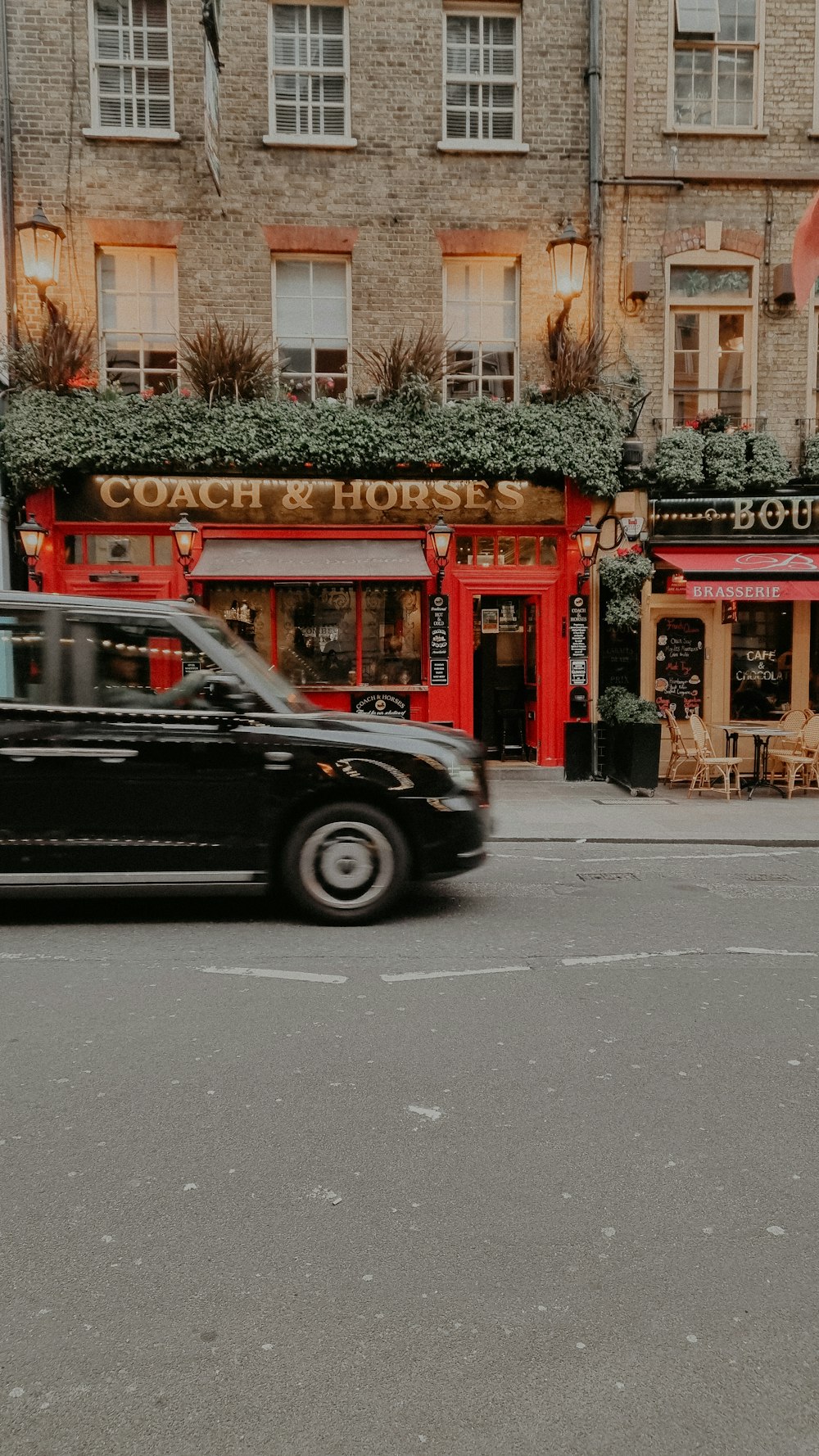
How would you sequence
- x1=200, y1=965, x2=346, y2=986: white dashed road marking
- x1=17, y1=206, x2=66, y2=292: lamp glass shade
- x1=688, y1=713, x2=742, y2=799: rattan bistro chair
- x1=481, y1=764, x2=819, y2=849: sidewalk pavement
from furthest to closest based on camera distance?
x1=17, y1=206, x2=66, y2=292: lamp glass shade → x1=688, y1=713, x2=742, y2=799: rattan bistro chair → x1=481, y1=764, x2=819, y2=849: sidewalk pavement → x1=200, y1=965, x2=346, y2=986: white dashed road marking

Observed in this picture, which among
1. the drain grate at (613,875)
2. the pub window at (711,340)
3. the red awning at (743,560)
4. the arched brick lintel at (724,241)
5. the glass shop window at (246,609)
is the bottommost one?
the drain grate at (613,875)

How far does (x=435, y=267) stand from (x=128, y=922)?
10.9 meters

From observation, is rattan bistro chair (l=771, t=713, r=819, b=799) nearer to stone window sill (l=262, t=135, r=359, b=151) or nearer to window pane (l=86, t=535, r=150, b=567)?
window pane (l=86, t=535, r=150, b=567)

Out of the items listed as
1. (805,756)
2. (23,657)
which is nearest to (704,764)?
(805,756)

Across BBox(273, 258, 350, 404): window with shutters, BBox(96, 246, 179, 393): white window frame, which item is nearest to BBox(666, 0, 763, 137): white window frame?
BBox(273, 258, 350, 404): window with shutters

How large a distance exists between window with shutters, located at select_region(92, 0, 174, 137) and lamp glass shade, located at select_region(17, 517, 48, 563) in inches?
224

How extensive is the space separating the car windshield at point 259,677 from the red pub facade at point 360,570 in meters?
6.39

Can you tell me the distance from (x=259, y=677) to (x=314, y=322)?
30.1 feet

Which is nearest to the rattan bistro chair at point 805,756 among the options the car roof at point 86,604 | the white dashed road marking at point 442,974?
the white dashed road marking at point 442,974

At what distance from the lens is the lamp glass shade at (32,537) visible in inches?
493

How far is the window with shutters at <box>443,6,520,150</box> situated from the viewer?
1381 centimetres

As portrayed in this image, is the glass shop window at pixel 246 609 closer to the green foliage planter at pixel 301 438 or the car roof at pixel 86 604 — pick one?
the green foliage planter at pixel 301 438

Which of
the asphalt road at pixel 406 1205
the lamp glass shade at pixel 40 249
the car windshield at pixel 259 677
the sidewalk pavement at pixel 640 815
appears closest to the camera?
the asphalt road at pixel 406 1205

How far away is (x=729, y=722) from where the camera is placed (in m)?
14.1
